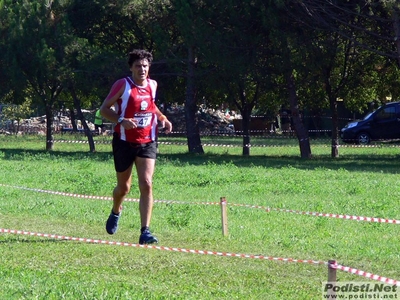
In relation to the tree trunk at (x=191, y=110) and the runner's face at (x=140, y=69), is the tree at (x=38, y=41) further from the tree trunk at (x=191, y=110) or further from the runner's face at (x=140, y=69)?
the runner's face at (x=140, y=69)

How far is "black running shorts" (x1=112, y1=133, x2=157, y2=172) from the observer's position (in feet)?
28.8

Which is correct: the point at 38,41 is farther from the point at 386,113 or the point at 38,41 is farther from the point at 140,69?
the point at 140,69

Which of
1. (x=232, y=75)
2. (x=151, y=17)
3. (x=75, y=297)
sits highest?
(x=151, y=17)

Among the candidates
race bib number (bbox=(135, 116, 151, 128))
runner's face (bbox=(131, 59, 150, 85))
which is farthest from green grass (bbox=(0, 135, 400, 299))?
runner's face (bbox=(131, 59, 150, 85))

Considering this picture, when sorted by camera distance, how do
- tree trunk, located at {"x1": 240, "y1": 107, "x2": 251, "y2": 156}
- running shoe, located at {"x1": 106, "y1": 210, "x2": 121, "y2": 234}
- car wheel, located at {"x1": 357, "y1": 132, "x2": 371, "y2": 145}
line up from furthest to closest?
car wheel, located at {"x1": 357, "y1": 132, "x2": 371, "y2": 145} → tree trunk, located at {"x1": 240, "y1": 107, "x2": 251, "y2": 156} → running shoe, located at {"x1": 106, "y1": 210, "x2": 121, "y2": 234}

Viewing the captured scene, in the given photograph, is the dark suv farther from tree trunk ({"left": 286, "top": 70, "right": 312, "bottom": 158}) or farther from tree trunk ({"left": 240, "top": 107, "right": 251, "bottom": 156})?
tree trunk ({"left": 286, "top": 70, "right": 312, "bottom": 158})

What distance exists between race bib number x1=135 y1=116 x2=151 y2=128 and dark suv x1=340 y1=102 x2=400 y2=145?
31517 mm

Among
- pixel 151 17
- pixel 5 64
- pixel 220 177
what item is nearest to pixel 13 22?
pixel 5 64

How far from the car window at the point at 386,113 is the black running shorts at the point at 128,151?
31.7 m

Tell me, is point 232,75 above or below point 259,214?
above

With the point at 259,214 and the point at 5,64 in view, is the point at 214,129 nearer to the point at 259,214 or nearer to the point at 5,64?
the point at 5,64

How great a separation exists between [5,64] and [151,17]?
26.5 feet

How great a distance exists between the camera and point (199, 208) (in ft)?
41.9

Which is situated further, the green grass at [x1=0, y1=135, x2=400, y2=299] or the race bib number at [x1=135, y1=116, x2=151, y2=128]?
the race bib number at [x1=135, y1=116, x2=151, y2=128]
